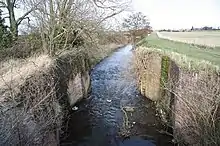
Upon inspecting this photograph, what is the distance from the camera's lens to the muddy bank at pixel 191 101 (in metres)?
10.3

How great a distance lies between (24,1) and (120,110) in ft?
38.4

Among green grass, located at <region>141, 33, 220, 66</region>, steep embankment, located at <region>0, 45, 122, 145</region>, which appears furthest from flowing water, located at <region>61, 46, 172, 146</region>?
green grass, located at <region>141, 33, 220, 66</region>

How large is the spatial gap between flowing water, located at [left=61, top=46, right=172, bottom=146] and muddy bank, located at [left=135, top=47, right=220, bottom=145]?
3.07 ft

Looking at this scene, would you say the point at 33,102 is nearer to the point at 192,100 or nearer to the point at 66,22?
the point at 192,100

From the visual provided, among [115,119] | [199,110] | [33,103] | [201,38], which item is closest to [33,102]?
[33,103]

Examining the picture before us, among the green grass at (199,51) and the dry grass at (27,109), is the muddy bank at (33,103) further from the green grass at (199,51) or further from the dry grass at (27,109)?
the green grass at (199,51)

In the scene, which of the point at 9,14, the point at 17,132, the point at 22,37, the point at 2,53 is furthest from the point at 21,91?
the point at 9,14

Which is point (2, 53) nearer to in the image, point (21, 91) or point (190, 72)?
point (21, 91)

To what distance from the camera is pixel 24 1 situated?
79.1 ft

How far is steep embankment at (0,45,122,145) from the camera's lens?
28.8 ft

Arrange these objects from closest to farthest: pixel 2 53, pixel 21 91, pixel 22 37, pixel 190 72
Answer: pixel 21 91, pixel 190 72, pixel 2 53, pixel 22 37

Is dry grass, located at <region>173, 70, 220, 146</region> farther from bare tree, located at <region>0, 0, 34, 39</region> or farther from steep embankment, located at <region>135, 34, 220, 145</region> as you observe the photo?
bare tree, located at <region>0, 0, 34, 39</region>

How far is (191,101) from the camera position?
1159cm

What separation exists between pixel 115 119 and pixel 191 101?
634cm
